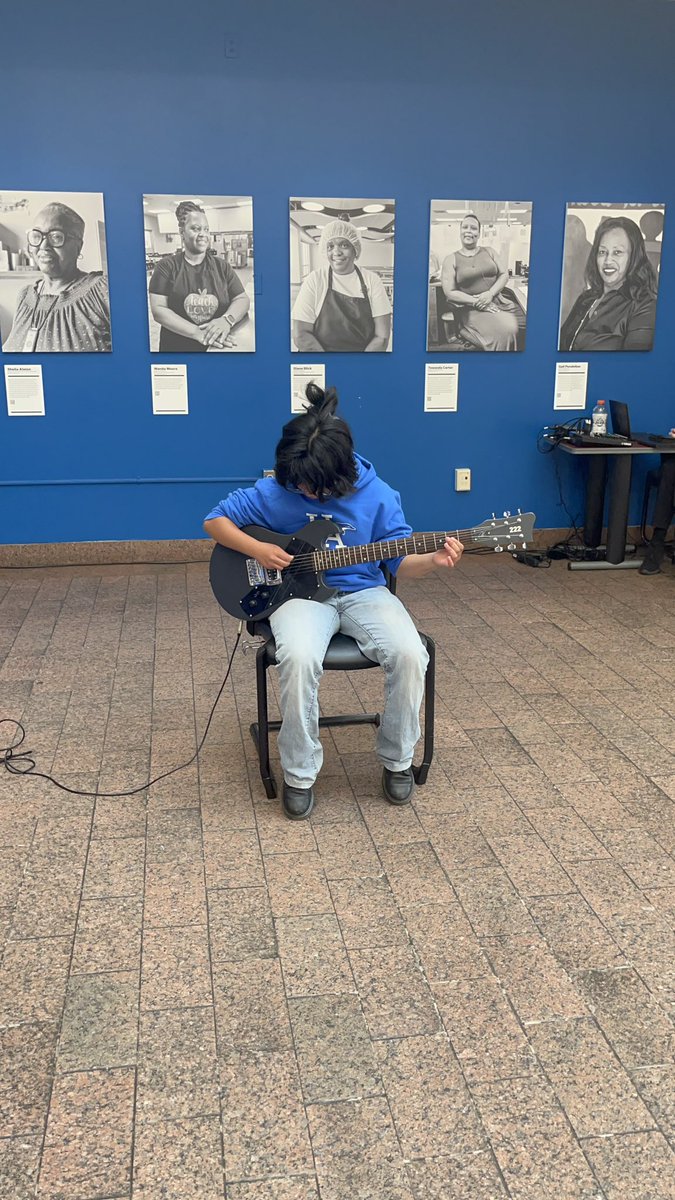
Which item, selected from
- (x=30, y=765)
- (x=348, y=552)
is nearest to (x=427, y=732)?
(x=348, y=552)

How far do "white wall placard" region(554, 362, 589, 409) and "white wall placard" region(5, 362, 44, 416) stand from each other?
9.61 ft

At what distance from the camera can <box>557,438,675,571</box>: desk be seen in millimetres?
5301

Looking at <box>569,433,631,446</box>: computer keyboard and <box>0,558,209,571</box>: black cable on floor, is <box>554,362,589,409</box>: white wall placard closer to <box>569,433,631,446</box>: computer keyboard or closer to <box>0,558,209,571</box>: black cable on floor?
<box>569,433,631,446</box>: computer keyboard

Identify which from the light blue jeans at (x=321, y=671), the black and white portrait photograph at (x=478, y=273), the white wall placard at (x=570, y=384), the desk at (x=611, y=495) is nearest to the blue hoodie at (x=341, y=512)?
the light blue jeans at (x=321, y=671)

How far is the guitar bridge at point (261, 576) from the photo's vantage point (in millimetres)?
2869

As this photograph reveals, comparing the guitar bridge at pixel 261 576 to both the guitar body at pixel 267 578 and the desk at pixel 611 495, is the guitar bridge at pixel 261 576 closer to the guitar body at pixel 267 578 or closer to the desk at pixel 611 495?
the guitar body at pixel 267 578

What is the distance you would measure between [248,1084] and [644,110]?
5.41m

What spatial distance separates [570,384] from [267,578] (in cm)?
344

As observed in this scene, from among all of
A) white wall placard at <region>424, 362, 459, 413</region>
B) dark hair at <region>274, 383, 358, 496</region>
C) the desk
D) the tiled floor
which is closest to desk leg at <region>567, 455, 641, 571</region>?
the desk

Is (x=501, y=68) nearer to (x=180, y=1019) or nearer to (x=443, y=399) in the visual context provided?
(x=443, y=399)

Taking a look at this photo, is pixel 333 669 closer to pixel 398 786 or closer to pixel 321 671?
pixel 321 671

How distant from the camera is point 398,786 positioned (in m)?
2.79

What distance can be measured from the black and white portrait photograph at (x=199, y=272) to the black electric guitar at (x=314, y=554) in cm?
269

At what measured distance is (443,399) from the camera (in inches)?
→ 218
